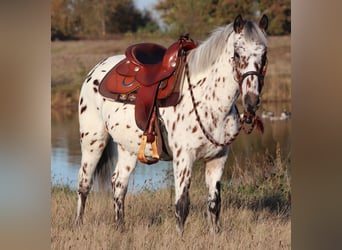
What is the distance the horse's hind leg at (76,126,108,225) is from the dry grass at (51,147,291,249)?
0.15 feet

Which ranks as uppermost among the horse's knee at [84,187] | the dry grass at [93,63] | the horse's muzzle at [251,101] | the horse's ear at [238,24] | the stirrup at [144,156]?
the horse's ear at [238,24]

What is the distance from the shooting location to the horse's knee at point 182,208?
5602 millimetres

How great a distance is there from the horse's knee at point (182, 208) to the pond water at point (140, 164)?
28 cm

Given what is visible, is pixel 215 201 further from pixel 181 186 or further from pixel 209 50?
pixel 209 50

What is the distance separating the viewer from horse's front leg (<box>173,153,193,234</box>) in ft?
18.2

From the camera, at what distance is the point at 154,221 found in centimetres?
588

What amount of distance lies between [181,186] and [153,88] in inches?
26.6

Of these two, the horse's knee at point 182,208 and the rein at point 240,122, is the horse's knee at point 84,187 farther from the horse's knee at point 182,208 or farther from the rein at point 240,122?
the rein at point 240,122

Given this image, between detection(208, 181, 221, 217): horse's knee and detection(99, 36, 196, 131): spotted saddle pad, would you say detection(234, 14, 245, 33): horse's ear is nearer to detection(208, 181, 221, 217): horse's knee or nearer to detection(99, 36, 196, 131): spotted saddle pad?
detection(99, 36, 196, 131): spotted saddle pad

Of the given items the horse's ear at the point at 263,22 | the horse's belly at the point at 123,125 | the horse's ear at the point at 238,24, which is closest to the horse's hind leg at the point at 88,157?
the horse's belly at the point at 123,125

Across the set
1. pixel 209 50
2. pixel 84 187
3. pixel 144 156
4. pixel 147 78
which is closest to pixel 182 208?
pixel 144 156
